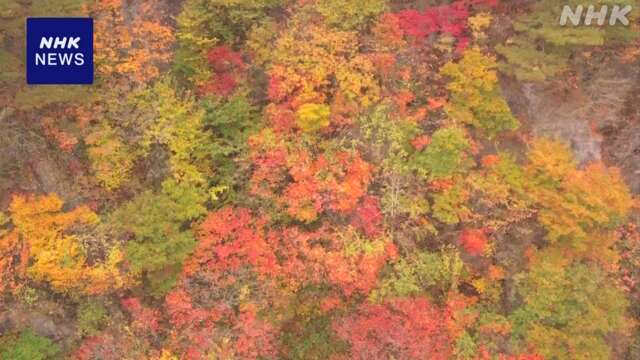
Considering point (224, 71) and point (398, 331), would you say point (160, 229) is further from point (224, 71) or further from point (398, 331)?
point (398, 331)

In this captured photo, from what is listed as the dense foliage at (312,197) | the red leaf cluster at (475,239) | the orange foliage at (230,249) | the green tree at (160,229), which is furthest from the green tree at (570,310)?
the green tree at (160,229)

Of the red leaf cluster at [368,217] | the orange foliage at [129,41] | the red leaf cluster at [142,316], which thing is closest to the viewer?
the red leaf cluster at [142,316]

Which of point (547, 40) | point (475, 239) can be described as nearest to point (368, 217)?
point (475, 239)

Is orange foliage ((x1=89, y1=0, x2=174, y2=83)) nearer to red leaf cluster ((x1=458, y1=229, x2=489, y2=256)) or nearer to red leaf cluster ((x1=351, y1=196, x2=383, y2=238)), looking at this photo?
red leaf cluster ((x1=351, y1=196, x2=383, y2=238))

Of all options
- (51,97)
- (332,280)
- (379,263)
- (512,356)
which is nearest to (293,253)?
(332,280)

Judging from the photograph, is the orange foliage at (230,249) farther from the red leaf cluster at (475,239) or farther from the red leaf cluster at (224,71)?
the red leaf cluster at (475,239)

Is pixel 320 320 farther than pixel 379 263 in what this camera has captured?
Yes

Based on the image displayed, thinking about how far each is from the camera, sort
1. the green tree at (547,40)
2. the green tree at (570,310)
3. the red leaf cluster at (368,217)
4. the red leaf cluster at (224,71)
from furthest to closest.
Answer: the red leaf cluster at (224,71)
the red leaf cluster at (368,217)
the green tree at (570,310)
the green tree at (547,40)

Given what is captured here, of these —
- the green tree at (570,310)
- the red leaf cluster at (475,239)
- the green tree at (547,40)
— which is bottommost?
the green tree at (570,310)

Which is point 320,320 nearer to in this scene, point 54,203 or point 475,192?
point 475,192
